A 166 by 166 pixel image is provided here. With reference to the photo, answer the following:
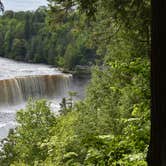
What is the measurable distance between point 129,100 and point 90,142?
806 centimetres

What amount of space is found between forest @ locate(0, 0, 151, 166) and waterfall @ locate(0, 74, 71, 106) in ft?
16.9

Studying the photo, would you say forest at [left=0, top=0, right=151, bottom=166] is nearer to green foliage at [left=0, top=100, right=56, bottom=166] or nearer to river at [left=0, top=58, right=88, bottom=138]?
green foliage at [left=0, top=100, right=56, bottom=166]

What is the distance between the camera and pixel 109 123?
38.6ft

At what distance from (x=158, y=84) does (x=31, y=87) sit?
88.4ft

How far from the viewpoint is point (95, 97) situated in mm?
15523

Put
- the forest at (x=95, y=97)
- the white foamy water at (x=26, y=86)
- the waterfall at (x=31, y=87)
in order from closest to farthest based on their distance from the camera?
1. the forest at (x=95, y=97)
2. the white foamy water at (x=26, y=86)
3. the waterfall at (x=31, y=87)

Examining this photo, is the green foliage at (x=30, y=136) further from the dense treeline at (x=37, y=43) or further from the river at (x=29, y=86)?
the dense treeline at (x=37, y=43)

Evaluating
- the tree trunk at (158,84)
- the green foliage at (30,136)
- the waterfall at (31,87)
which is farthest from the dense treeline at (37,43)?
the tree trunk at (158,84)

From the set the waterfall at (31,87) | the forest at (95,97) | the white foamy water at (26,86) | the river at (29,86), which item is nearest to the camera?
the forest at (95,97)

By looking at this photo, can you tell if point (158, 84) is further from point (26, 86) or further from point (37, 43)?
point (37, 43)

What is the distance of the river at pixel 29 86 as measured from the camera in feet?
84.3

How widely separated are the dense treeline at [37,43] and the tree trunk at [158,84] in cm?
3312

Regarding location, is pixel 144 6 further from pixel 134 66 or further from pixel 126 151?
pixel 126 151

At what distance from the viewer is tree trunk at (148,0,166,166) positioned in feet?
4.91
